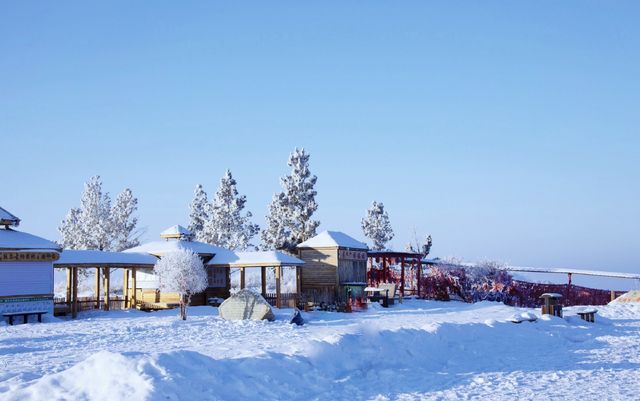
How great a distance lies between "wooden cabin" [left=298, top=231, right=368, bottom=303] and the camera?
3959cm

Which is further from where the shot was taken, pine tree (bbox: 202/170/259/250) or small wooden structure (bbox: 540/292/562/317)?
pine tree (bbox: 202/170/259/250)

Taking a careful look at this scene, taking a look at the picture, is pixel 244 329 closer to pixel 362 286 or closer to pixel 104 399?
pixel 104 399

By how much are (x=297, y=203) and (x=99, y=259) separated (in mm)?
22990

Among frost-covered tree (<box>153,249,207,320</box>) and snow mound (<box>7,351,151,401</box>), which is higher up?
frost-covered tree (<box>153,249,207,320</box>)

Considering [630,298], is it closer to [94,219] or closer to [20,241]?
[20,241]

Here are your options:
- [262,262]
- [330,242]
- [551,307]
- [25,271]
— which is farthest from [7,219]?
[551,307]

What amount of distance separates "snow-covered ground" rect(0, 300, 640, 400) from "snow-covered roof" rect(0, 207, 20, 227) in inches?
297

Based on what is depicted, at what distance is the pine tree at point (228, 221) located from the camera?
58.3 m

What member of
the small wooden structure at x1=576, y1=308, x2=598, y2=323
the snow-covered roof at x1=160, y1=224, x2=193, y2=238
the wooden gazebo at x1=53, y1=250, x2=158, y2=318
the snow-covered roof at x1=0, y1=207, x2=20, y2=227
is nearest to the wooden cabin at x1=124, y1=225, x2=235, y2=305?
the snow-covered roof at x1=160, y1=224, x2=193, y2=238

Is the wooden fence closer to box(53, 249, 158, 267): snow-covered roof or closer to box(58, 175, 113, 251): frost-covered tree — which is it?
box(53, 249, 158, 267): snow-covered roof

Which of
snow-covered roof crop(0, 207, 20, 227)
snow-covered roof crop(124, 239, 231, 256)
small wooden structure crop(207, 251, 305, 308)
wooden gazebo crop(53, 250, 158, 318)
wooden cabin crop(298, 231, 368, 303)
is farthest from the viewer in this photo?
wooden cabin crop(298, 231, 368, 303)

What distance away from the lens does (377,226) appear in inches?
2680

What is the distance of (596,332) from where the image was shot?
24.9m

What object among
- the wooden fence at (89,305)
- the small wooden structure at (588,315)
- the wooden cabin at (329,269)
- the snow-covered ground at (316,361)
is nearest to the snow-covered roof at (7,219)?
the wooden fence at (89,305)
